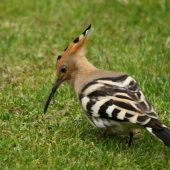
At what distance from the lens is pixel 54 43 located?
238 inches

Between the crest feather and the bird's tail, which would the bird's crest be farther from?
the bird's tail

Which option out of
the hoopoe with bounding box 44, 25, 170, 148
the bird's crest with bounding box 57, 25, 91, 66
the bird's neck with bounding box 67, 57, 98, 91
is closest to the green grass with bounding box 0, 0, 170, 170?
the hoopoe with bounding box 44, 25, 170, 148

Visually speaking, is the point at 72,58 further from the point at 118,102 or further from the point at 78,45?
the point at 118,102

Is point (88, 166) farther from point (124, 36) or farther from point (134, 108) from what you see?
point (124, 36)

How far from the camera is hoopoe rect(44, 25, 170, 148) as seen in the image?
3012mm

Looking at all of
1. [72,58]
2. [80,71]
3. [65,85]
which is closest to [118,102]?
[80,71]

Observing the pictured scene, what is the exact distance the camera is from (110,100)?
3193mm

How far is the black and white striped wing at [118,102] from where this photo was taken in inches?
119

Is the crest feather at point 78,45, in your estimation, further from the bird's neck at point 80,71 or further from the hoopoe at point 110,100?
the bird's neck at point 80,71

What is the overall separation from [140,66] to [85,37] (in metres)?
1.33

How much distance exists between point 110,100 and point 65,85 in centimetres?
156

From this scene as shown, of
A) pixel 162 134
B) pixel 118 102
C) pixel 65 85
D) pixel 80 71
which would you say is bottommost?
pixel 162 134

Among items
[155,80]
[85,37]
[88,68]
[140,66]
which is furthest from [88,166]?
[140,66]

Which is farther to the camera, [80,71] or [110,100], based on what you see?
[80,71]
